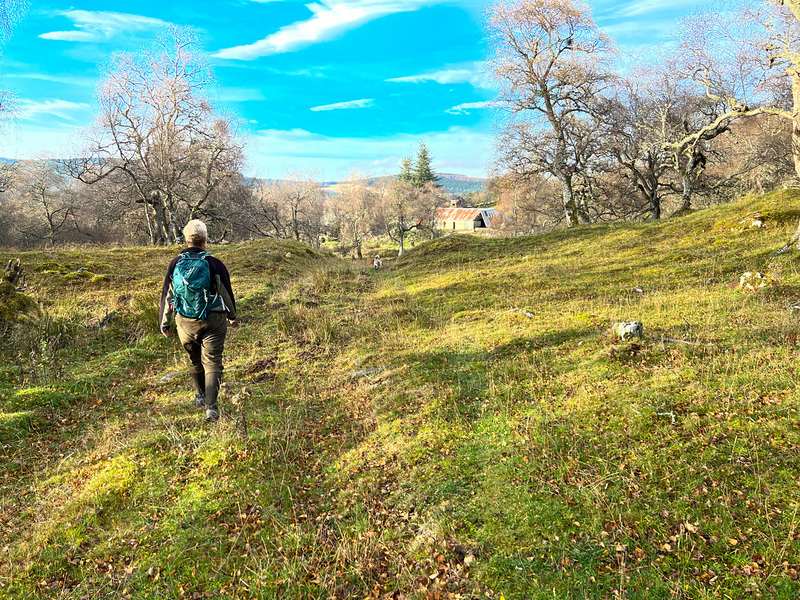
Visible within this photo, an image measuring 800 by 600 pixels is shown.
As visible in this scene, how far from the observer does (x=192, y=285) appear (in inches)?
199

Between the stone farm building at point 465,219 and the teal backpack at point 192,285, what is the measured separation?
83.1 m

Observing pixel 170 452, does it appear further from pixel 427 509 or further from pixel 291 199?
pixel 291 199

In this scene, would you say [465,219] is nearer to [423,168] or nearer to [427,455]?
[423,168]

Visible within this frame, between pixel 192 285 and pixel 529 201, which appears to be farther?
pixel 529 201

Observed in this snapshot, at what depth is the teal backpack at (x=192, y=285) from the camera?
5055 millimetres

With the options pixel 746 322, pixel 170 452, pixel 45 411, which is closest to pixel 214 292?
pixel 170 452

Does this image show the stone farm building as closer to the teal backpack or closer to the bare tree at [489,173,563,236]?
the bare tree at [489,173,563,236]

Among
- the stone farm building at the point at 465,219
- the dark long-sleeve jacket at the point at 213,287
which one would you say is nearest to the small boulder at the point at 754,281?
the dark long-sleeve jacket at the point at 213,287

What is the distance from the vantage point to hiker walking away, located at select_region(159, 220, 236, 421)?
5094 mm

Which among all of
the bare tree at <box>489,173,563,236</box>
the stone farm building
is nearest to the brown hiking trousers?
the bare tree at <box>489,173,563,236</box>

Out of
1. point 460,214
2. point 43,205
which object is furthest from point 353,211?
point 460,214

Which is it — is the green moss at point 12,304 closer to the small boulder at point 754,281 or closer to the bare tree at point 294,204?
the small boulder at point 754,281

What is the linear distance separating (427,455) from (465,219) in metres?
92.1

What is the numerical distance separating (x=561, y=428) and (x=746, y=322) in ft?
13.4
